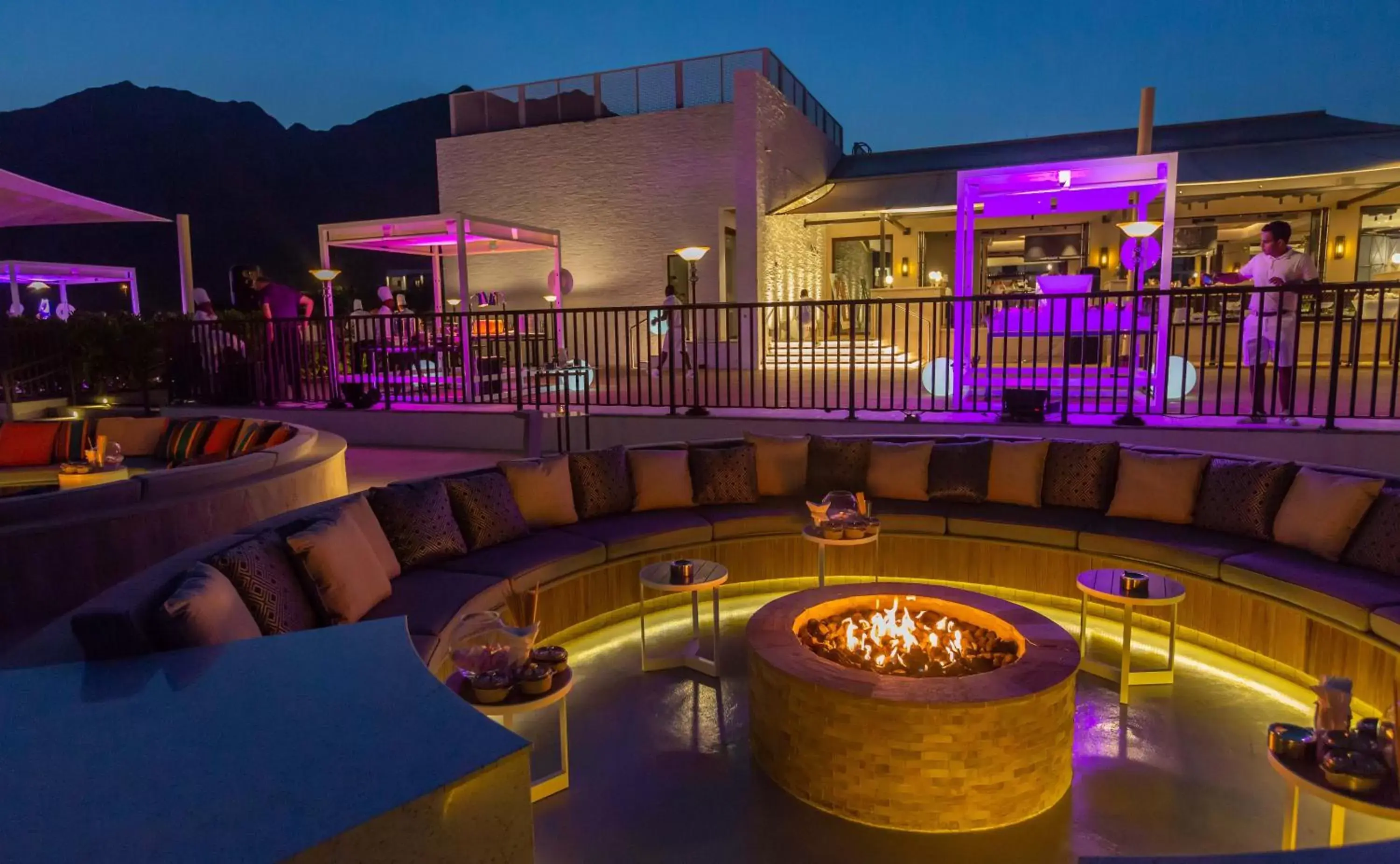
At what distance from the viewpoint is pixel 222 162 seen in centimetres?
5319

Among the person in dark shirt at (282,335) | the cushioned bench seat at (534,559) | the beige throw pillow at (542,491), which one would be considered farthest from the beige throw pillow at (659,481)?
the person in dark shirt at (282,335)

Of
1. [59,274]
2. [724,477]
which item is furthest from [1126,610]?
[59,274]

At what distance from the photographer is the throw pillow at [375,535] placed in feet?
12.2

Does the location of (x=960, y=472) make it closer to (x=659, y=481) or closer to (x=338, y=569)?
(x=659, y=481)

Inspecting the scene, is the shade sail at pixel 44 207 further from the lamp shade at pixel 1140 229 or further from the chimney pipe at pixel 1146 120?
the chimney pipe at pixel 1146 120

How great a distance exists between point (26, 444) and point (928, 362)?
31.5 ft

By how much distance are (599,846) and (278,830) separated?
159cm

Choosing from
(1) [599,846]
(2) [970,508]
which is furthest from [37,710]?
(2) [970,508]

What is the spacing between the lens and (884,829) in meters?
2.70

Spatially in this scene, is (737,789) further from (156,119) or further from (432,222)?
(156,119)

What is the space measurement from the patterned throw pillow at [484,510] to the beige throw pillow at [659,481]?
88 centimetres

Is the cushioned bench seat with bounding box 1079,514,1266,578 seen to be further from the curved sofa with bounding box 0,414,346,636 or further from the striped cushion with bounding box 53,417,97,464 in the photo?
the striped cushion with bounding box 53,417,97,464

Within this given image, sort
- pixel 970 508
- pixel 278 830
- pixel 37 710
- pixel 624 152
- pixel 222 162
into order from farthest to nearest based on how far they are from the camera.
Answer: pixel 222 162, pixel 624 152, pixel 970 508, pixel 37 710, pixel 278 830

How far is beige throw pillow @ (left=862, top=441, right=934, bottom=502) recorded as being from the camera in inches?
210
